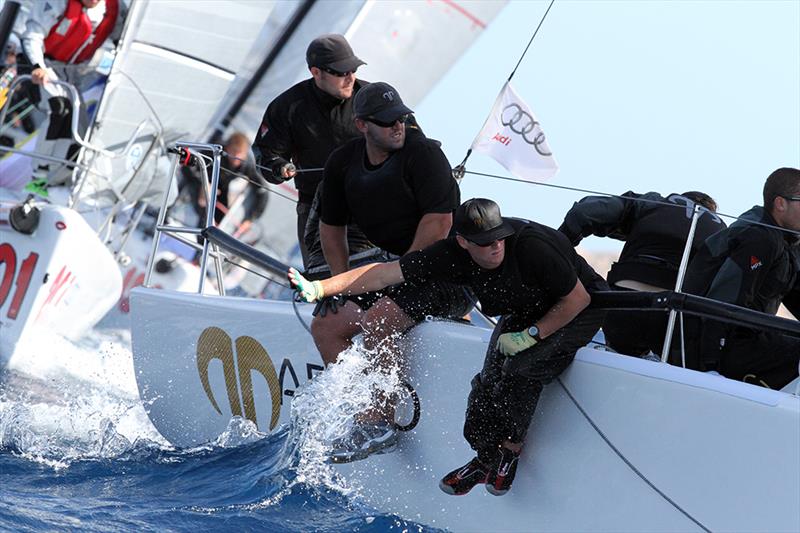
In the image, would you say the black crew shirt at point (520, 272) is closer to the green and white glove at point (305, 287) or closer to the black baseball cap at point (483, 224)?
the black baseball cap at point (483, 224)

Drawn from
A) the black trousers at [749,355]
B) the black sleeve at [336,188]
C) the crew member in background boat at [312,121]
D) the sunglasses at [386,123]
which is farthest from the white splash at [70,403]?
the black trousers at [749,355]

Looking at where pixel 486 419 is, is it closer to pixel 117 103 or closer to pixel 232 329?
pixel 232 329

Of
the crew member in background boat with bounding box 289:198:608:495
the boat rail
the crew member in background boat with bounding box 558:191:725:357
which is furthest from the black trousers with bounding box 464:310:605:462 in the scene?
the boat rail

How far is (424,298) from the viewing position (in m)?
3.39

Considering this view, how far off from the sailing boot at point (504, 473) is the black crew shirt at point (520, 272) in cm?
32

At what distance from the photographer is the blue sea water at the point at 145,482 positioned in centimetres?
333

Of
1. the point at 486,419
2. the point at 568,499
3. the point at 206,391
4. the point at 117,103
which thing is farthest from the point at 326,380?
the point at 117,103

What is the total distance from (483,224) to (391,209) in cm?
61

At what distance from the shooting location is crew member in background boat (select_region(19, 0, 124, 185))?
743cm

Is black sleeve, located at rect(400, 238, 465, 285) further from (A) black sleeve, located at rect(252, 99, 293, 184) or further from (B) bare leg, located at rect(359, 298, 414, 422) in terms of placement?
(A) black sleeve, located at rect(252, 99, 293, 184)

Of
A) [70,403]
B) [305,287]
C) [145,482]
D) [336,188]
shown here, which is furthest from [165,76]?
[305,287]

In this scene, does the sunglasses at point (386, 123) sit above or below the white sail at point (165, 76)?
above

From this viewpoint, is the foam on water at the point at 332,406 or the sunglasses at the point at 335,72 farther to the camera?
the sunglasses at the point at 335,72

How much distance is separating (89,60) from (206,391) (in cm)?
433
